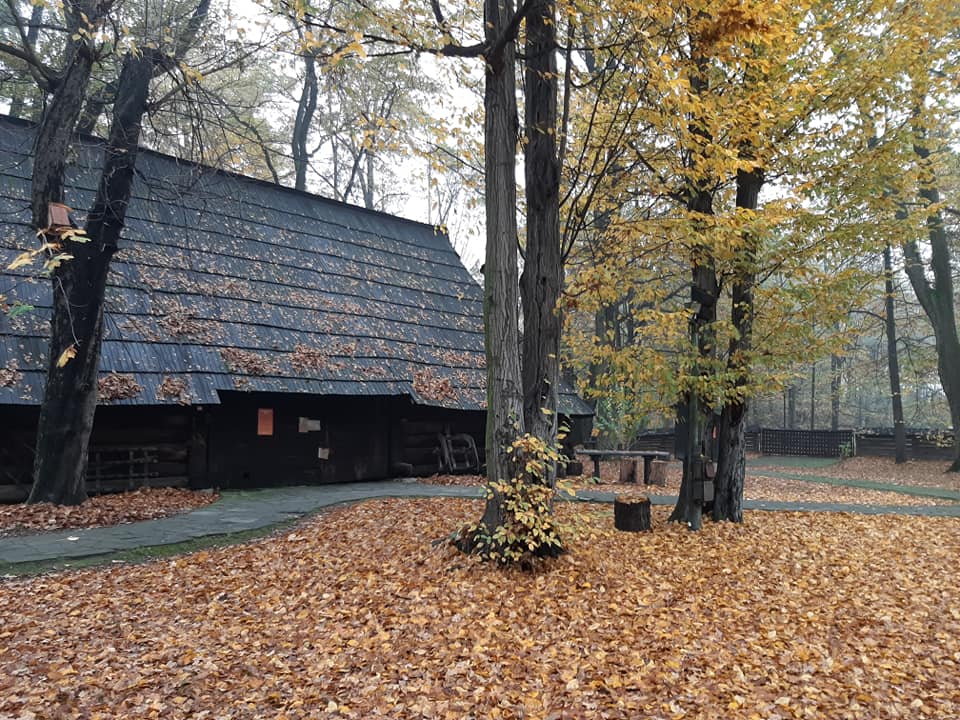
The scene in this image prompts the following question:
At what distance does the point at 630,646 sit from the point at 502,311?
11.1 feet

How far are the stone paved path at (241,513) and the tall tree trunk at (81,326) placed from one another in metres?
1.25

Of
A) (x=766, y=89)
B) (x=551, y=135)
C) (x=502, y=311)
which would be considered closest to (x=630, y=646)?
(x=502, y=311)

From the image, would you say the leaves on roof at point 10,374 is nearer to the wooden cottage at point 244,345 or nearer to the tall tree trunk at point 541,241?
the wooden cottage at point 244,345

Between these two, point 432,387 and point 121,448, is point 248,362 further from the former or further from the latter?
point 432,387

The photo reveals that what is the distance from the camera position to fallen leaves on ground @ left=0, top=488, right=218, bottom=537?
7379 mm

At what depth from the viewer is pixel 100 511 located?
8.11 metres

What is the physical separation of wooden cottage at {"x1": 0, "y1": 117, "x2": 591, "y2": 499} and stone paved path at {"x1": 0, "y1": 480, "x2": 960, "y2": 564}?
3.22 ft

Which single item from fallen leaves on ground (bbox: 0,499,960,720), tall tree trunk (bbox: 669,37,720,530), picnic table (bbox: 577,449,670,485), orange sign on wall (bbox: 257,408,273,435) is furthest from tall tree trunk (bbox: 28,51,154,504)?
picnic table (bbox: 577,449,670,485)

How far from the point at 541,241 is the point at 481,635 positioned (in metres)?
4.21

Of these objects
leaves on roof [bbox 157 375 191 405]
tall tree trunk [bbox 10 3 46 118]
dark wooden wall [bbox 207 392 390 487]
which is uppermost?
tall tree trunk [bbox 10 3 46 118]

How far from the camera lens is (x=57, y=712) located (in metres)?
3.57

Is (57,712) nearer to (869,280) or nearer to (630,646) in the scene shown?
(630,646)

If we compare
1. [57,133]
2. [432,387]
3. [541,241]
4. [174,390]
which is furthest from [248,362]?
[541,241]

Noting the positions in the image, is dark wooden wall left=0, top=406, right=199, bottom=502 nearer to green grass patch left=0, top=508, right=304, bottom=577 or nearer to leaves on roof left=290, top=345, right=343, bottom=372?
leaves on roof left=290, top=345, right=343, bottom=372
